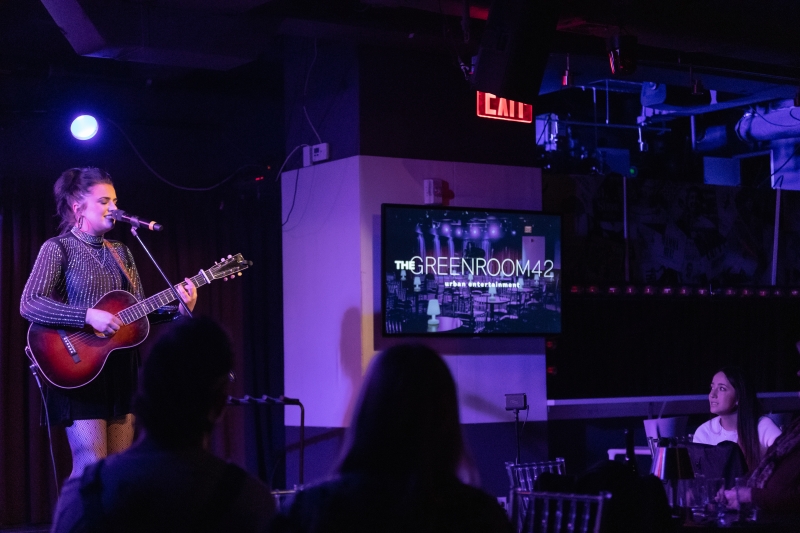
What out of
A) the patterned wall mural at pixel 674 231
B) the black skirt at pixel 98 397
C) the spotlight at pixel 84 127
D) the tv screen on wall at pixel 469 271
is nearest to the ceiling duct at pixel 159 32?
the spotlight at pixel 84 127

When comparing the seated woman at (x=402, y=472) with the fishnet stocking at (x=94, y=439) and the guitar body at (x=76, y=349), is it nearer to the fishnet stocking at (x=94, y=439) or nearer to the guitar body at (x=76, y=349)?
the fishnet stocking at (x=94, y=439)

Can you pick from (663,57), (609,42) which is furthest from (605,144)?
(609,42)

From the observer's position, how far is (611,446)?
7.78 metres

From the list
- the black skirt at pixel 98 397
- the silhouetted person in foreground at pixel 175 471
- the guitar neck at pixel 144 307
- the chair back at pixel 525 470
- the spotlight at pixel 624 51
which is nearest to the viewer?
the silhouetted person in foreground at pixel 175 471

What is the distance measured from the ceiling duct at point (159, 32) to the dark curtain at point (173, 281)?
131 cm

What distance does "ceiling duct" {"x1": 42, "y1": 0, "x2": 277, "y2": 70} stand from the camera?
538 centimetres

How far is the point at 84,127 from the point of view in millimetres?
6496

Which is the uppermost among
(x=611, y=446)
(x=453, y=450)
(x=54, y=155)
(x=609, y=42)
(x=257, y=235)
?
(x=609, y=42)

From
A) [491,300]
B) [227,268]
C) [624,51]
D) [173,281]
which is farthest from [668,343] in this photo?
[227,268]

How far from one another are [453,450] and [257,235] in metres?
5.49

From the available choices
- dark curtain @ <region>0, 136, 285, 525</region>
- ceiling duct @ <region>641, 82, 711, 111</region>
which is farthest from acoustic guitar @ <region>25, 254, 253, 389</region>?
ceiling duct @ <region>641, 82, 711, 111</region>

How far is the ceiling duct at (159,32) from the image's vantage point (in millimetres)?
5379

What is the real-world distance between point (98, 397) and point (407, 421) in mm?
A: 3005

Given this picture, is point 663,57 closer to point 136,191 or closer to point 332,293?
point 332,293
